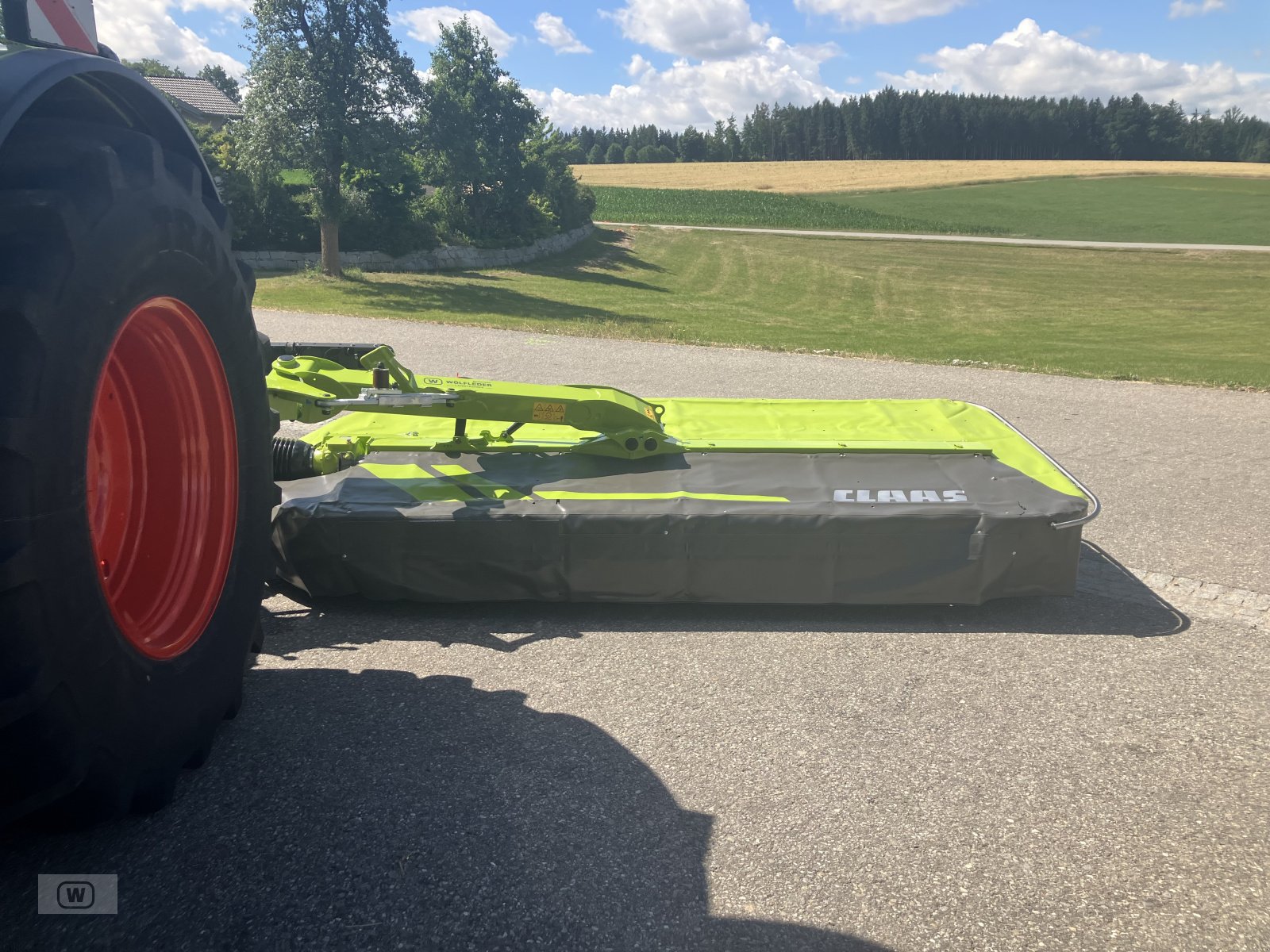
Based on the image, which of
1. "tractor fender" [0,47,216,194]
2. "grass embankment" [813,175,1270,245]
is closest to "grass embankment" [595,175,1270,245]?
"grass embankment" [813,175,1270,245]

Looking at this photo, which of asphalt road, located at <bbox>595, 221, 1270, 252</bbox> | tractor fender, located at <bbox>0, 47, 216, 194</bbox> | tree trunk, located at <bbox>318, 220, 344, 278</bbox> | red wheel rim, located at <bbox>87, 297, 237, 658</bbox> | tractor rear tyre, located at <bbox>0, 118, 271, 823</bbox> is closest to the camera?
tractor rear tyre, located at <bbox>0, 118, 271, 823</bbox>

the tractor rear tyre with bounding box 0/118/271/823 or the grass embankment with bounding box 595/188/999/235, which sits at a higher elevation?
the grass embankment with bounding box 595/188/999/235

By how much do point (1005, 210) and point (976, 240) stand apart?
10952mm

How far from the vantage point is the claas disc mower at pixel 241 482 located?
169 centimetres

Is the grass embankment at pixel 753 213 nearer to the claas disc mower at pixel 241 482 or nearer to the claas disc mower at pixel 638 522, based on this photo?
the claas disc mower at pixel 241 482

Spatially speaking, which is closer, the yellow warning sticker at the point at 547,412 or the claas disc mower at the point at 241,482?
the claas disc mower at the point at 241,482

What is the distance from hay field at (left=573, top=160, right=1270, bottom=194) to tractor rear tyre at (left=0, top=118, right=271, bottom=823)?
57731 mm

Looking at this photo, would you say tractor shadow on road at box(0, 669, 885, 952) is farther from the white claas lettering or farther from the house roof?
the house roof

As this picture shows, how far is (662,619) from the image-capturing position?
3.86 m

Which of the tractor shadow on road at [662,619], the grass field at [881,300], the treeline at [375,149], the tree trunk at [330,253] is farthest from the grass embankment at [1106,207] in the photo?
the tractor shadow on road at [662,619]

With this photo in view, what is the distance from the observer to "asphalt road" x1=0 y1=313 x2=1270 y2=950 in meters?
2.15

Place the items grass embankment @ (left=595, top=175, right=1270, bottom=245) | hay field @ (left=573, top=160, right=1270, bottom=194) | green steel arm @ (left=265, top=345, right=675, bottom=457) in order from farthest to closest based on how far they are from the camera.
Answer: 1. hay field @ (left=573, top=160, right=1270, bottom=194)
2. grass embankment @ (left=595, top=175, right=1270, bottom=245)
3. green steel arm @ (left=265, top=345, right=675, bottom=457)

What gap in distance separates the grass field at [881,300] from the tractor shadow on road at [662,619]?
22.6 ft

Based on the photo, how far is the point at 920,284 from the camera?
25797mm
